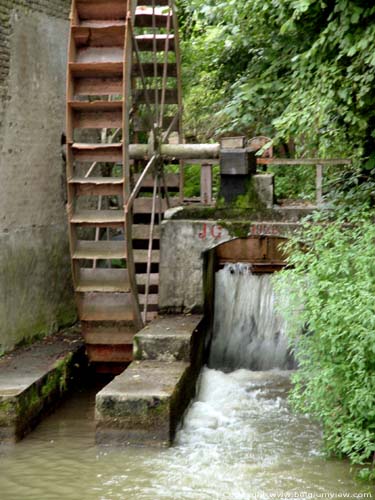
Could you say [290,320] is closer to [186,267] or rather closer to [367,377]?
[367,377]

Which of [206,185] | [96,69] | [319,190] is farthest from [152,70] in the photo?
[319,190]

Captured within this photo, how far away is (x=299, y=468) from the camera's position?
6.57m

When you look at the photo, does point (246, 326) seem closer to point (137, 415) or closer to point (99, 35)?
point (137, 415)

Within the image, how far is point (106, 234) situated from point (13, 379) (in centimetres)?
428

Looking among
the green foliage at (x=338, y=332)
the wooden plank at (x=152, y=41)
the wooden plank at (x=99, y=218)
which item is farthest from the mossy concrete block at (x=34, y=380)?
the wooden plank at (x=152, y=41)

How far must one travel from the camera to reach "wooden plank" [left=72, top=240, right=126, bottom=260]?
9273 millimetres

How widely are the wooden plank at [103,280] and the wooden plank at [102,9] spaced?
3.04 meters

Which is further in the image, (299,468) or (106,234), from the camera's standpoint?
(106,234)

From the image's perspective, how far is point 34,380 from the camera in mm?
7988

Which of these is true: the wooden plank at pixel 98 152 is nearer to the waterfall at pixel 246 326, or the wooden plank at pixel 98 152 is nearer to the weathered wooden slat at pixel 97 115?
the weathered wooden slat at pixel 97 115

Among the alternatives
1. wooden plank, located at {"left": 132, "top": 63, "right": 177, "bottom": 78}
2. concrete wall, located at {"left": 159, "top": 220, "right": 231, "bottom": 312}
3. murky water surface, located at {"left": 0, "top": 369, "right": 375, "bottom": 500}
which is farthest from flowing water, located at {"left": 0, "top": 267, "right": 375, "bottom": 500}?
wooden plank, located at {"left": 132, "top": 63, "right": 177, "bottom": 78}

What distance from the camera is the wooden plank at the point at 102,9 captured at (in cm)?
988

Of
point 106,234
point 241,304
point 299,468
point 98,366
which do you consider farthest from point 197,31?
point 299,468

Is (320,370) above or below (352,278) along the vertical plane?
below
